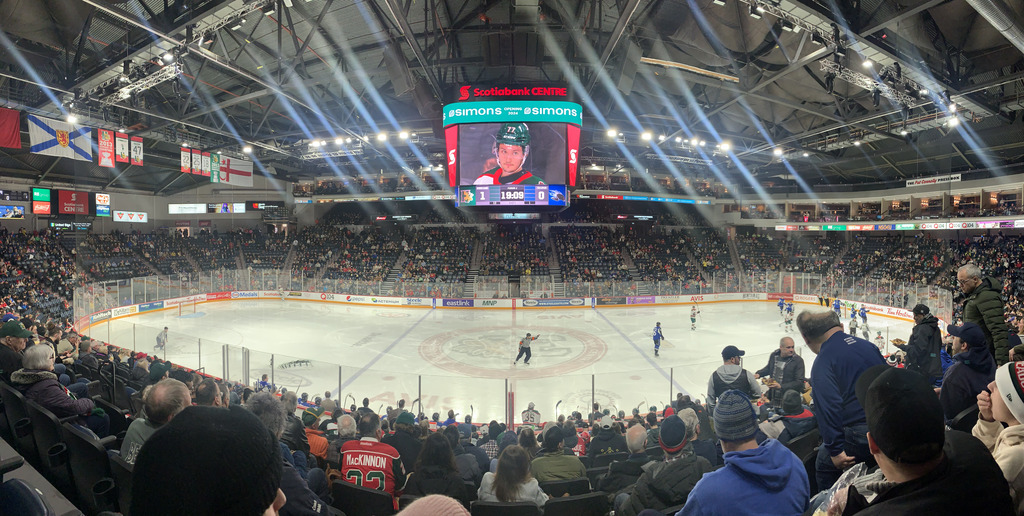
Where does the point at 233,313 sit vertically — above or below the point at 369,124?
below

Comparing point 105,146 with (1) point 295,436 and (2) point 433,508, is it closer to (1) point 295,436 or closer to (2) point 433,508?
(1) point 295,436

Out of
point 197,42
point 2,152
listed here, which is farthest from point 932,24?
point 2,152

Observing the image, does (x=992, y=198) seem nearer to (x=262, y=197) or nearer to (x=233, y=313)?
(x=233, y=313)

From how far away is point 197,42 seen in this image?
1210 cm

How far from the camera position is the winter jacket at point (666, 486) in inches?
121

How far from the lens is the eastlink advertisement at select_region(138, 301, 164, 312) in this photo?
24.5m

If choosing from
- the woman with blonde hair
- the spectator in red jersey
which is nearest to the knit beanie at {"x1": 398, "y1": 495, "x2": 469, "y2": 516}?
the woman with blonde hair

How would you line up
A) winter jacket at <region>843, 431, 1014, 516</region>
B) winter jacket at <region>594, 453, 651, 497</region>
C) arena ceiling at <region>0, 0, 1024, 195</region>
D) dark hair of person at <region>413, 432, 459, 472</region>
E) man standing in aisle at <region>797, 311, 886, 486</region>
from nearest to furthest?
winter jacket at <region>843, 431, 1014, 516</region>
man standing in aisle at <region>797, 311, 886, 486</region>
dark hair of person at <region>413, 432, 459, 472</region>
winter jacket at <region>594, 453, 651, 497</region>
arena ceiling at <region>0, 0, 1024, 195</region>

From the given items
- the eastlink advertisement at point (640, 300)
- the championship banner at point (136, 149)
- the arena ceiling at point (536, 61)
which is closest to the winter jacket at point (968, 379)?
the arena ceiling at point (536, 61)

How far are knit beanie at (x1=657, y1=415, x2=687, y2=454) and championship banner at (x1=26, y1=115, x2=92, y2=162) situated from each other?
18.6 metres

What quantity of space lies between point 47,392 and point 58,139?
15113 millimetres

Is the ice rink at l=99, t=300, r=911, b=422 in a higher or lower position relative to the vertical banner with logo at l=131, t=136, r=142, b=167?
lower

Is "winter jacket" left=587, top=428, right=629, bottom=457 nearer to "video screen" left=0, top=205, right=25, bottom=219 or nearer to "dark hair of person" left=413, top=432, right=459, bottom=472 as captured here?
"dark hair of person" left=413, top=432, right=459, bottom=472

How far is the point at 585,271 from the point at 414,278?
11.6 metres
